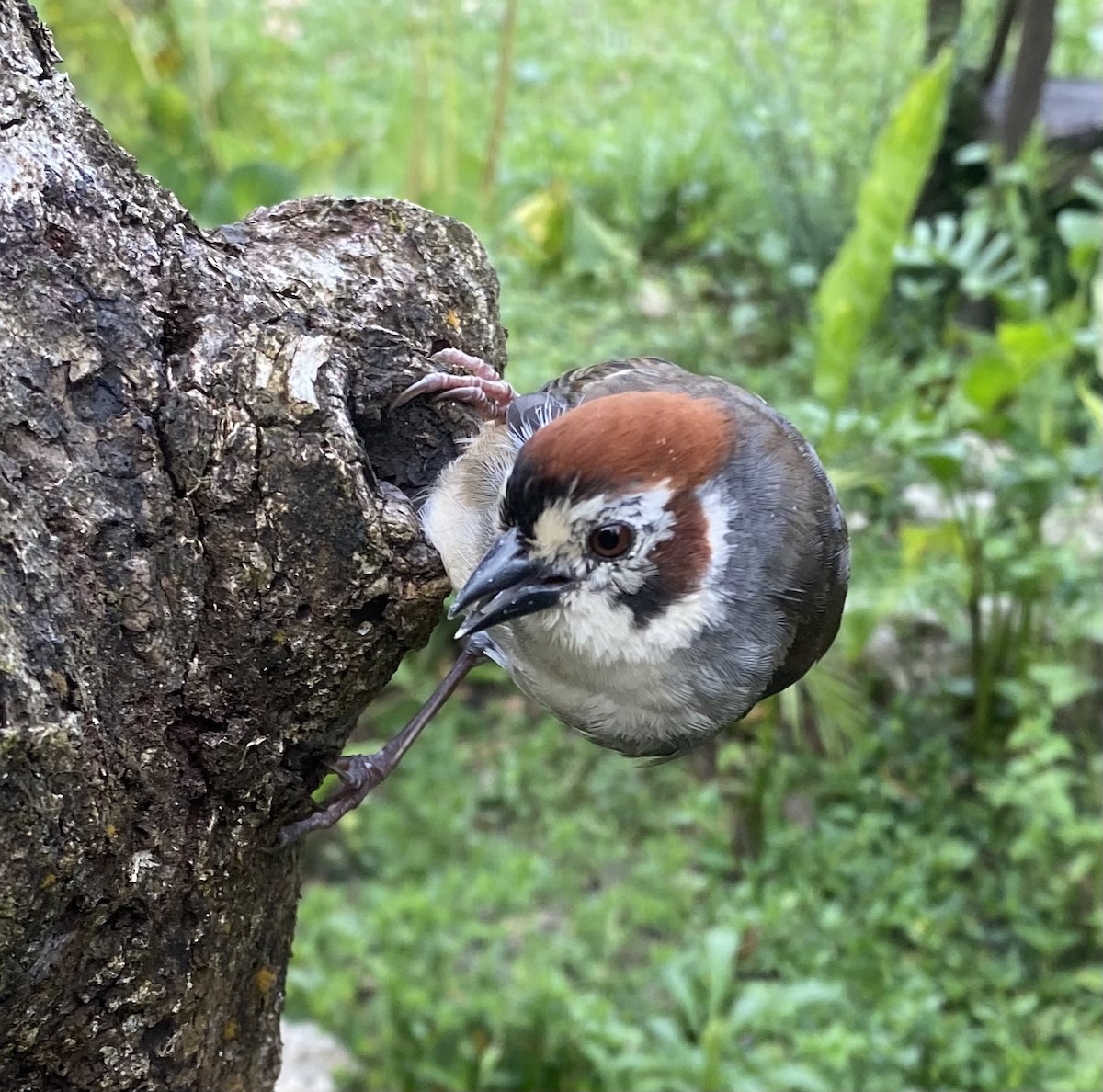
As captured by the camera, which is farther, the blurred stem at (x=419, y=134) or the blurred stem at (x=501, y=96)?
the blurred stem at (x=419, y=134)

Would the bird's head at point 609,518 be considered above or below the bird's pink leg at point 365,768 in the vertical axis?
above

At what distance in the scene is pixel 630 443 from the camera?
1.58 meters

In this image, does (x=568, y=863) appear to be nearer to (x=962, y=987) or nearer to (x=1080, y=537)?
(x=962, y=987)

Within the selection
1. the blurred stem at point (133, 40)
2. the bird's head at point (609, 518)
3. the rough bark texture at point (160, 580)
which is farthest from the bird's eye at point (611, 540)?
the blurred stem at point (133, 40)

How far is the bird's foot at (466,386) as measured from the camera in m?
1.58

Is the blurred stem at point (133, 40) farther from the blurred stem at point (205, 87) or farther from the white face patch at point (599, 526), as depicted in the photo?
the white face patch at point (599, 526)

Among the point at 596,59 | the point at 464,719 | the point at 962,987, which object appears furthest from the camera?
the point at 596,59

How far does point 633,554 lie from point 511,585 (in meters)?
0.18

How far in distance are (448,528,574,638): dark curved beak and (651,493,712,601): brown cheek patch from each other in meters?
0.14

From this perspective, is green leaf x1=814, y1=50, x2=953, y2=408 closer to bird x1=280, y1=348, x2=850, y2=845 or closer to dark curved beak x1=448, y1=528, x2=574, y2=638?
bird x1=280, y1=348, x2=850, y2=845

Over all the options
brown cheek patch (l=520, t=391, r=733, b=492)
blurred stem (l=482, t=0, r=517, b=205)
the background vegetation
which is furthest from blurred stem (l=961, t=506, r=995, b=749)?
brown cheek patch (l=520, t=391, r=733, b=492)

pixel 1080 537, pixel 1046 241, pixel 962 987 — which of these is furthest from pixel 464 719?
pixel 1046 241

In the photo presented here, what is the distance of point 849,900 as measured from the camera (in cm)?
359

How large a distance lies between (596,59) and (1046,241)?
366cm
